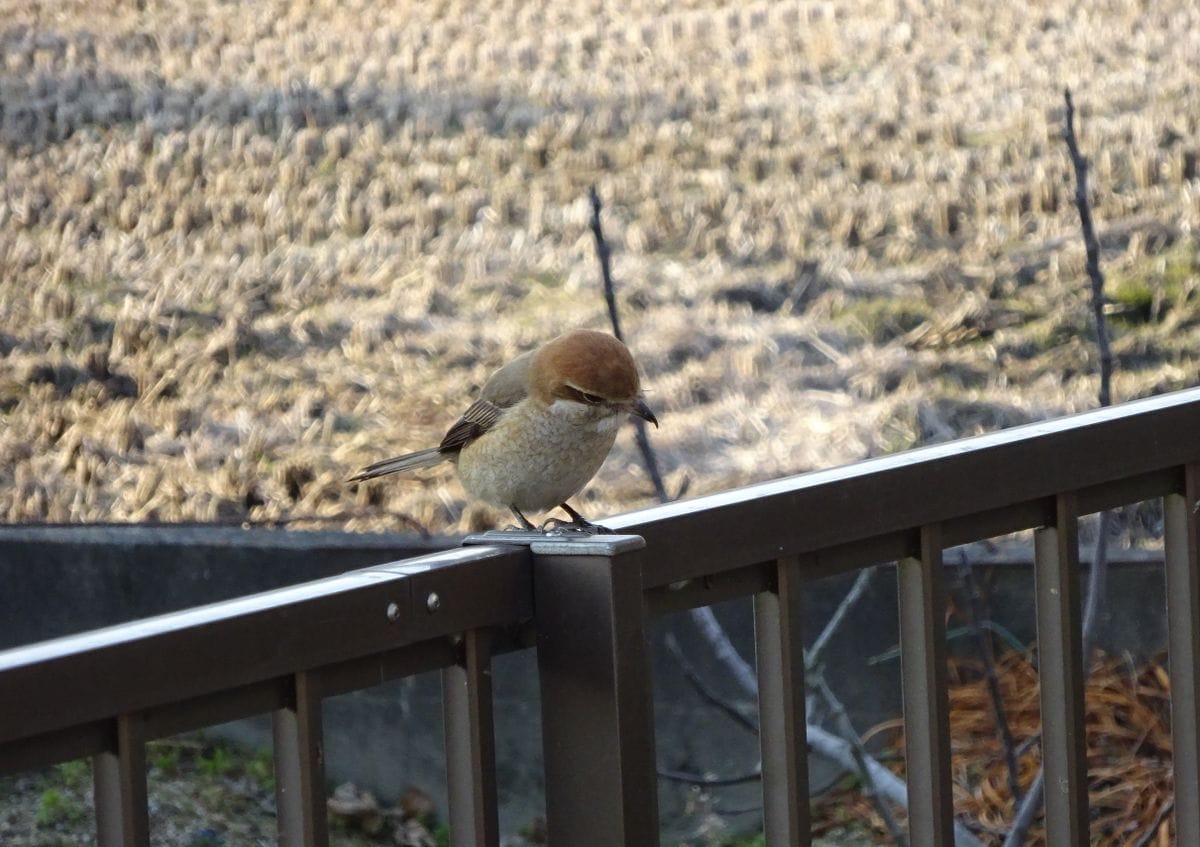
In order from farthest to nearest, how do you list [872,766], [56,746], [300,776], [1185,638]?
1. [872,766]
2. [1185,638]
3. [300,776]
4. [56,746]

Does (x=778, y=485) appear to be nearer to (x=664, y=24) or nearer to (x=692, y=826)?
(x=692, y=826)

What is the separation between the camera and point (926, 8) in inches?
308

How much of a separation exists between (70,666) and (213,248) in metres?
5.64

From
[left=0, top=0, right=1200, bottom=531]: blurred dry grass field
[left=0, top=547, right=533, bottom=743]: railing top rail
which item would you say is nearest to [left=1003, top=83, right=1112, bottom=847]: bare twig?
[left=0, top=547, right=533, bottom=743]: railing top rail

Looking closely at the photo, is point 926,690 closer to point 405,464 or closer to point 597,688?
point 597,688

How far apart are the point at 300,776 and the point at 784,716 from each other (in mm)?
444

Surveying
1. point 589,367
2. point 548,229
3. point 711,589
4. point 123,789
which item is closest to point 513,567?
point 711,589

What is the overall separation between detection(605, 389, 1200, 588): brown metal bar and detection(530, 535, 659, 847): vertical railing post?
7 centimetres

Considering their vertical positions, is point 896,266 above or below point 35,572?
above

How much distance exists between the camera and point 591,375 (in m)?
2.25

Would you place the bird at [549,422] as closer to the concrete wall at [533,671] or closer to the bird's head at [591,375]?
the bird's head at [591,375]

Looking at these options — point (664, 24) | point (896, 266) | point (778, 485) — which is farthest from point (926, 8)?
point (778, 485)

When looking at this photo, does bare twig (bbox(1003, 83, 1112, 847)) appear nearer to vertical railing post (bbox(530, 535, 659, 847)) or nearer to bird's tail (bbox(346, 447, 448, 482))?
bird's tail (bbox(346, 447, 448, 482))

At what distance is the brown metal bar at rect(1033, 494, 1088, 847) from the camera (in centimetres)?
154
